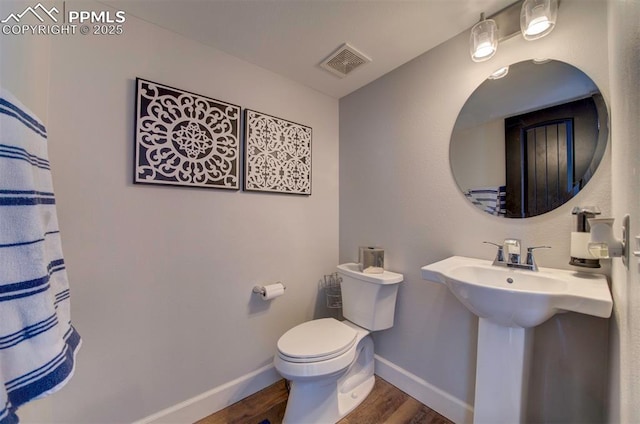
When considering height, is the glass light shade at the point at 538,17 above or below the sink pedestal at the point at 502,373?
above

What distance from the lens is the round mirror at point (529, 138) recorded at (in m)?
0.95

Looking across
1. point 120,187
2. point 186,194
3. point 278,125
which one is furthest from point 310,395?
point 278,125

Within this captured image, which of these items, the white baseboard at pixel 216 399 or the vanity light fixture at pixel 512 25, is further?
the white baseboard at pixel 216 399

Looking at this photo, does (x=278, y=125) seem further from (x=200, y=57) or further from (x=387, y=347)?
(x=387, y=347)

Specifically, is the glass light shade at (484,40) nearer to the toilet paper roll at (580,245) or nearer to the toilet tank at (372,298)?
the toilet paper roll at (580,245)

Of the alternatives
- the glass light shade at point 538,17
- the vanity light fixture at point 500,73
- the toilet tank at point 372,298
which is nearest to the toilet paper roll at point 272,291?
the toilet tank at point 372,298

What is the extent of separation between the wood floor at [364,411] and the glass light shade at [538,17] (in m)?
1.93

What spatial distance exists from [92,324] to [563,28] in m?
2.44

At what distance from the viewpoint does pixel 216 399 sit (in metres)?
1.36

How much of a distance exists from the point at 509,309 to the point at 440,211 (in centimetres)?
65

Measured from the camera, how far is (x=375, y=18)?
3.88ft

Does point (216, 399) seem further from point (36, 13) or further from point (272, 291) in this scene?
point (36, 13)

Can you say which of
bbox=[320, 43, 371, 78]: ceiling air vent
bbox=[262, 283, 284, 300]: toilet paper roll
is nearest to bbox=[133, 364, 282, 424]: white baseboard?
bbox=[262, 283, 284, 300]: toilet paper roll


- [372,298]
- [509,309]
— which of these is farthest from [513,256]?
[372,298]
